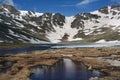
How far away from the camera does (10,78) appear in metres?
57.3

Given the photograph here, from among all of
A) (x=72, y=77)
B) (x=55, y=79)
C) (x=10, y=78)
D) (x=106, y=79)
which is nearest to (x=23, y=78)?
(x=10, y=78)

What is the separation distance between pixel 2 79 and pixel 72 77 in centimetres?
1701

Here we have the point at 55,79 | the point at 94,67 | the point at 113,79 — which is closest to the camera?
the point at 113,79

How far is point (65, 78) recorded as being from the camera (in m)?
59.8

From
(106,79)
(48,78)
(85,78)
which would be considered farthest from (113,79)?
(48,78)

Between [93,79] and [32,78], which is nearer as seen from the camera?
[93,79]

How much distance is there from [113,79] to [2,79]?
2470 cm

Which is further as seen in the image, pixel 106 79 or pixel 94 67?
pixel 94 67

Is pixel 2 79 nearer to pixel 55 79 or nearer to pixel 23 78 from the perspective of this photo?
pixel 23 78

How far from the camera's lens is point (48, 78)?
60125 mm

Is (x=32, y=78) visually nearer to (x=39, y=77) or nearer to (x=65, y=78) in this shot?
(x=39, y=77)

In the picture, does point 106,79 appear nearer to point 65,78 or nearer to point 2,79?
point 65,78

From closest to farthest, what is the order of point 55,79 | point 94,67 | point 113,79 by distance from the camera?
point 113,79 → point 55,79 → point 94,67

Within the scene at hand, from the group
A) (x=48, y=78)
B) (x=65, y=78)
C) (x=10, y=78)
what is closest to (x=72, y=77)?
(x=65, y=78)
